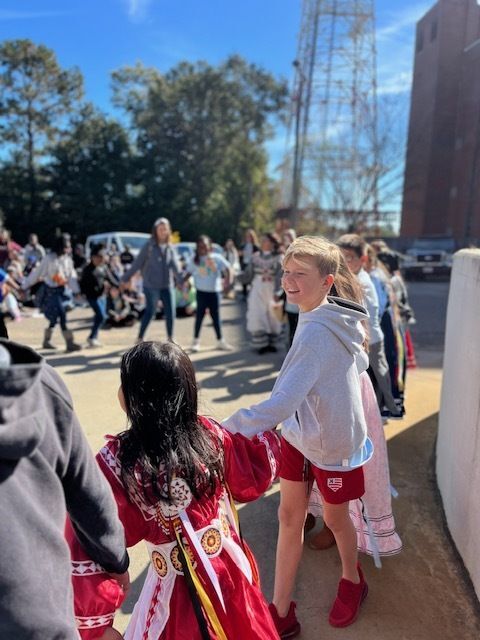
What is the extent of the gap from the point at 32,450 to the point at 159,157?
35381mm

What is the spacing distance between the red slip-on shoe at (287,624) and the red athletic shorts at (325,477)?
1.77 feet

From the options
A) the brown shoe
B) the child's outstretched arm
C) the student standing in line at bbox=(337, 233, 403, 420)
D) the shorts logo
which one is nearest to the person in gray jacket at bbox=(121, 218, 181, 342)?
the student standing in line at bbox=(337, 233, 403, 420)

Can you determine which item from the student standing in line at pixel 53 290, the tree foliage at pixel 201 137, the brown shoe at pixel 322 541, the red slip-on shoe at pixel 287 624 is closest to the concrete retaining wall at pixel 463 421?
the brown shoe at pixel 322 541

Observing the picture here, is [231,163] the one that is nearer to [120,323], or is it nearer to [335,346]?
[120,323]

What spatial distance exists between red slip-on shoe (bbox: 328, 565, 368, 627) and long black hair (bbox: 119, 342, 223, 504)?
1260 millimetres

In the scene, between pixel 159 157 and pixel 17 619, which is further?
pixel 159 157

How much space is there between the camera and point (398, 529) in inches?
122

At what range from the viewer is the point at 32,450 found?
39.6 inches

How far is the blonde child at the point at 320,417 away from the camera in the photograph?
207 centimetres

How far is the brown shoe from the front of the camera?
2.90m

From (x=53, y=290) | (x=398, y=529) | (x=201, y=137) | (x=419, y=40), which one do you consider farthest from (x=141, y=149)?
(x=398, y=529)

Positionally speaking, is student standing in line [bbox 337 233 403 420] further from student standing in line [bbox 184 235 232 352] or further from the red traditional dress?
student standing in line [bbox 184 235 232 352]

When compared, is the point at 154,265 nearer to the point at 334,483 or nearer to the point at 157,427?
the point at 334,483

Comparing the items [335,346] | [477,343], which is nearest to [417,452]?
[477,343]
